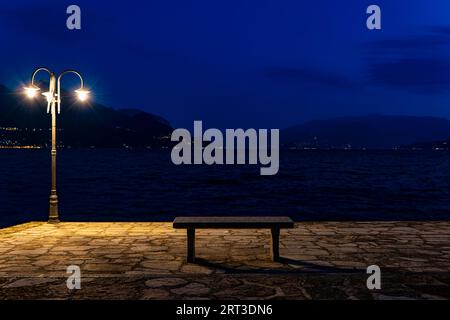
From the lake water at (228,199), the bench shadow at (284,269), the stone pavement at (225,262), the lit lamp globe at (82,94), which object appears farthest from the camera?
the lake water at (228,199)

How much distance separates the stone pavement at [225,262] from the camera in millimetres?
6156

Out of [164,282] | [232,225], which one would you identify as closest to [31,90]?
[232,225]

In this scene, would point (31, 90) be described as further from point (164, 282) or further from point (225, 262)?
point (164, 282)

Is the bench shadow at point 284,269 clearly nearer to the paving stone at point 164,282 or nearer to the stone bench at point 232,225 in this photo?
the stone bench at point 232,225

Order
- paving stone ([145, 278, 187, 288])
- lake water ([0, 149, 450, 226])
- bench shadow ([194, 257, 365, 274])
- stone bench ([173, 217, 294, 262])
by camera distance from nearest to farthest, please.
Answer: paving stone ([145, 278, 187, 288]) < bench shadow ([194, 257, 365, 274]) < stone bench ([173, 217, 294, 262]) < lake water ([0, 149, 450, 226])

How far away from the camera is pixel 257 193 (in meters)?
52.1

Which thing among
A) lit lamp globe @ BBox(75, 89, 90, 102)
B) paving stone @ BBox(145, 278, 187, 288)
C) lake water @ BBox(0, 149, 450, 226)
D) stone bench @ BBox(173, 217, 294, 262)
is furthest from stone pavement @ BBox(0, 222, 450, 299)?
lake water @ BBox(0, 149, 450, 226)

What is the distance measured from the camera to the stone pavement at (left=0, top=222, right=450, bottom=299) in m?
6.16

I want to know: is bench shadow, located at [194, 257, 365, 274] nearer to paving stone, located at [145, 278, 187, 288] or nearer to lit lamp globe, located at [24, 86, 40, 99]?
paving stone, located at [145, 278, 187, 288]

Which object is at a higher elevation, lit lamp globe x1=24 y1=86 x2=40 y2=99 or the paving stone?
lit lamp globe x1=24 y1=86 x2=40 y2=99

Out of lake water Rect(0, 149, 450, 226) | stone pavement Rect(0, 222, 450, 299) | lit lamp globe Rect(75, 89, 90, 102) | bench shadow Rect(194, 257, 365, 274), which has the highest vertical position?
lit lamp globe Rect(75, 89, 90, 102)

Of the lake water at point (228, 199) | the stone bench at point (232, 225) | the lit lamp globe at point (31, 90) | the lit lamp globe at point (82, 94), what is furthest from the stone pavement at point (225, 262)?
the lake water at point (228, 199)
